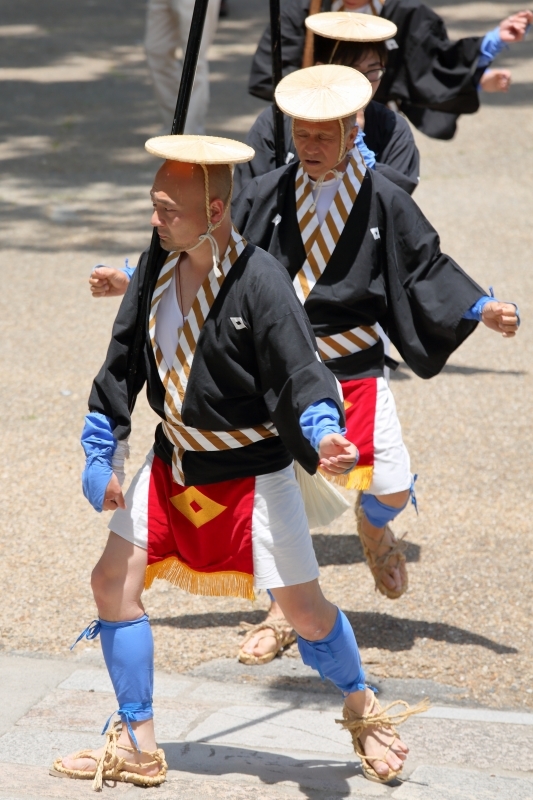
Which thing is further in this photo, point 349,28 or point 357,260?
point 349,28

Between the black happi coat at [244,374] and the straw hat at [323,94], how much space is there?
59 centimetres

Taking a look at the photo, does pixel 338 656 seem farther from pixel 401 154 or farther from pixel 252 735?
pixel 401 154

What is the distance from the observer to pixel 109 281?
3230 millimetres

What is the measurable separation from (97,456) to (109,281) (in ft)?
1.93

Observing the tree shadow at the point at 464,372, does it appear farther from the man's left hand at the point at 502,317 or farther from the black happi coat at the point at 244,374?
the black happi coat at the point at 244,374

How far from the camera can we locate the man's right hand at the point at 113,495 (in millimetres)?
2820

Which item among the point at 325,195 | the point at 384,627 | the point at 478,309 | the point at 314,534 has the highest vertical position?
the point at 325,195

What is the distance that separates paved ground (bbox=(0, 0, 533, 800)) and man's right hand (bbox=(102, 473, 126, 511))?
692 millimetres

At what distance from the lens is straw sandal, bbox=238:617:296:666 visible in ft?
12.7

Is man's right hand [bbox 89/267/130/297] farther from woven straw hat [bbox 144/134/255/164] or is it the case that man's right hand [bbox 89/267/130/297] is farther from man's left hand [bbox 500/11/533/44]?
man's left hand [bbox 500/11/533/44]

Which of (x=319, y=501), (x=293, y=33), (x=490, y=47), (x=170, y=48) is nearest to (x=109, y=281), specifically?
(x=319, y=501)

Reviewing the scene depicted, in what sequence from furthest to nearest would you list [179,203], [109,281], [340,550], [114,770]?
[340,550]
[109,281]
[114,770]
[179,203]

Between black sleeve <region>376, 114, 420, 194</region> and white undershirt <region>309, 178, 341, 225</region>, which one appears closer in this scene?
white undershirt <region>309, 178, 341, 225</region>

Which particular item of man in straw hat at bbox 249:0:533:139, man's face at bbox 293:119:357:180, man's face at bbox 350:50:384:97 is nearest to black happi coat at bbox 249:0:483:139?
man in straw hat at bbox 249:0:533:139
